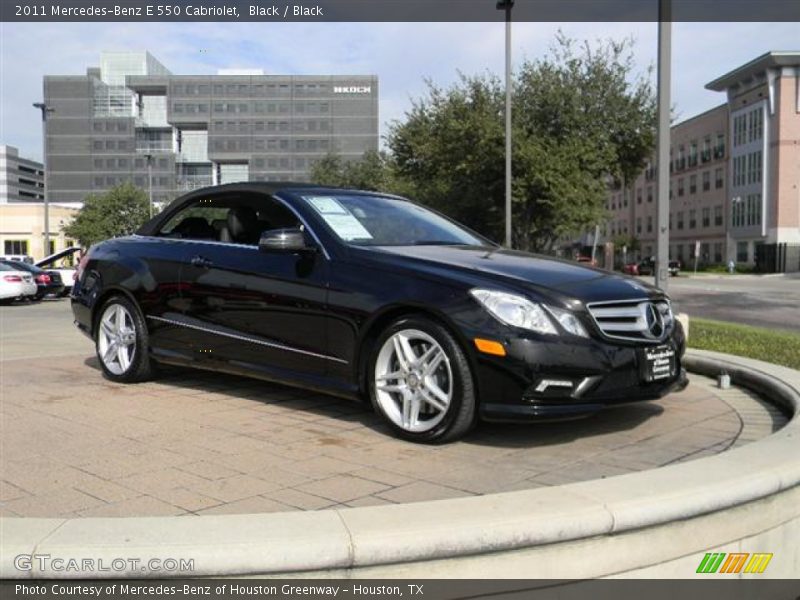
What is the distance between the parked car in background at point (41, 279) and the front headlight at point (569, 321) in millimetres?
22470

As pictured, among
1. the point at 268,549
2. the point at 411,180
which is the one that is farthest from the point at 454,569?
the point at 411,180

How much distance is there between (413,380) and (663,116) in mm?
4975

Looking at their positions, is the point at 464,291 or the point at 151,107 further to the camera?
the point at 151,107

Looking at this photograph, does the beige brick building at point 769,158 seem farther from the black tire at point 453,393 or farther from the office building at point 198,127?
the office building at point 198,127

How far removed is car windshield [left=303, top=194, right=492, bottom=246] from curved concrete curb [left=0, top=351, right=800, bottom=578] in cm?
245

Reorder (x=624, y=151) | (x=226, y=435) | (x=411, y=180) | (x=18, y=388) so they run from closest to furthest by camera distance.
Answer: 1. (x=226, y=435)
2. (x=18, y=388)
3. (x=624, y=151)
4. (x=411, y=180)

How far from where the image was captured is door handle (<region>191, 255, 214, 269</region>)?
541 centimetres

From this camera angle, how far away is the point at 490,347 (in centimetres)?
395

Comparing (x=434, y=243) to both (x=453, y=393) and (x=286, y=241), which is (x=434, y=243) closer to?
(x=286, y=241)

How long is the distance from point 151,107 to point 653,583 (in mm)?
140352

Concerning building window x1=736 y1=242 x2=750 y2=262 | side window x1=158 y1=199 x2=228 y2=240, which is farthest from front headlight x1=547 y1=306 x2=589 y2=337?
building window x1=736 y1=242 x2=750 y2=262

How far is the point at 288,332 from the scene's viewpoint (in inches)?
190

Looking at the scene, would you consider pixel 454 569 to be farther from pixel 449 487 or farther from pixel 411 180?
pixel 411 180

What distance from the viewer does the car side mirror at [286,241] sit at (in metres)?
4.70
